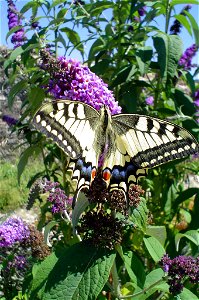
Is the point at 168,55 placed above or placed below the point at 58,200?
above

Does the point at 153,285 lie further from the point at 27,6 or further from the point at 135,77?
the point at 27,6

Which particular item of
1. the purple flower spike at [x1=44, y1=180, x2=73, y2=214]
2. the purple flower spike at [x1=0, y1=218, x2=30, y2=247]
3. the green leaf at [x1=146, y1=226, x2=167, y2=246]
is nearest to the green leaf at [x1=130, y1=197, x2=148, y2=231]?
the green leaf at [x1=146, y1=226, x2=167, y2=246]

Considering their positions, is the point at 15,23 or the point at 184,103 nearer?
the point at 184,103

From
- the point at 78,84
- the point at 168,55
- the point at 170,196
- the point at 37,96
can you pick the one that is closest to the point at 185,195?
the point at 170,196

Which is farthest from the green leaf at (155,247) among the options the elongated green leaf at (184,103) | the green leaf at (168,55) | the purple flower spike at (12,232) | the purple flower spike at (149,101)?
the purple flower spike at (149,101)

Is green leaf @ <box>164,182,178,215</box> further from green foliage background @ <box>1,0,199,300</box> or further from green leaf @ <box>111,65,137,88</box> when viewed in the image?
green leaf @ <box>111,65,137,88</box>

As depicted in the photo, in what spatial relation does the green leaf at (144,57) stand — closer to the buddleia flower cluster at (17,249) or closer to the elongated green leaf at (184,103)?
the elongated green leaf at (184,103)
